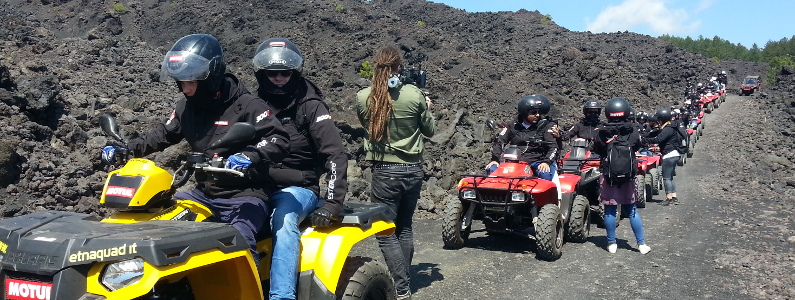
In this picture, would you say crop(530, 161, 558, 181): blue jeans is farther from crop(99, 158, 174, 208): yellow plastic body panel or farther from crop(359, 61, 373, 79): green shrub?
crop(359, 61, 373, 79): green shrub

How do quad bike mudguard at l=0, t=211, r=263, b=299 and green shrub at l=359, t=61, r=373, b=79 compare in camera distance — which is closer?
quad bike mudguard at l=0, t=211, r=263, b=299

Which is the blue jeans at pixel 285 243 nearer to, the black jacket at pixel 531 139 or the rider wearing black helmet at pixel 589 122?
the black jacket at pixel 531 139

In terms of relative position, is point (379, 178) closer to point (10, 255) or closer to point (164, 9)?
point (10, 255)

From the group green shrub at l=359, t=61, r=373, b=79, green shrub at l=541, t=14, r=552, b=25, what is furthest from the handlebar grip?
green shrub at l=541, t=14, r=552, b=25

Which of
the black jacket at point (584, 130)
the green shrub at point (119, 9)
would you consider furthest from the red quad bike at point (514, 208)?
the green shrub at point (119, 9)

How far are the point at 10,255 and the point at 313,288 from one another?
4.82 feet

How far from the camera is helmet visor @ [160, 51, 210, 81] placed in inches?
129

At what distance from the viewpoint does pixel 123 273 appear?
258cm

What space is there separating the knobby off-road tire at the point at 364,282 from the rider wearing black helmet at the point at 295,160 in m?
0.31

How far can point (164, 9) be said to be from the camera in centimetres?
3416

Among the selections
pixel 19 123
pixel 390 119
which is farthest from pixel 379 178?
pixel 19 123

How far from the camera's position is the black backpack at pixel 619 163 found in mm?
7402

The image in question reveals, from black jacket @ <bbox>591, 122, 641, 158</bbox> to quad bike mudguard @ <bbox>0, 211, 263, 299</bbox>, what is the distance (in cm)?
610

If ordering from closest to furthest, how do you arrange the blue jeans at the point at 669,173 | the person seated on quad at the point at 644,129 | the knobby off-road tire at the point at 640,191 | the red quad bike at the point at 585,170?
the red quad bike at the point at 585,170 → the knobby off-road tire at the point at 640,191 → the blue jeans at the point at 669,173 → the person seated on quad at the point at 644,129
